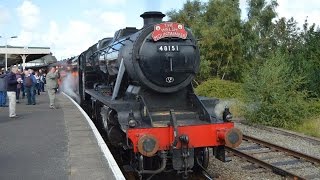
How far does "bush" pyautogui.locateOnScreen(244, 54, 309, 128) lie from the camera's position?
43.8ft

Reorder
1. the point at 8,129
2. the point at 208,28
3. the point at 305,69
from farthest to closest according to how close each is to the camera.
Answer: the point at 208,28 → the point at 305,69 → the point at 8,129

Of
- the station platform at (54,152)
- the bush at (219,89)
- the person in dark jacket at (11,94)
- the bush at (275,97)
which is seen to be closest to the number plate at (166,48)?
the station platform at (54,152)

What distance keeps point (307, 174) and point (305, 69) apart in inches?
385

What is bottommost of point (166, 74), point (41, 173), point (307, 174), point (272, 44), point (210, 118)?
point (307, 174)

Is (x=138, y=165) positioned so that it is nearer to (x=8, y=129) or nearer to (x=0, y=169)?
(x=0, y=169)

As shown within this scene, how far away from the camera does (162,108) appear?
26.7 feet

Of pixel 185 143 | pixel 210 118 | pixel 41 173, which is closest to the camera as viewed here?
pixel 41 173

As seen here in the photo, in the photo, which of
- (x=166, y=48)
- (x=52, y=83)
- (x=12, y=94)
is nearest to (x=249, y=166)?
(x=166, y=48)

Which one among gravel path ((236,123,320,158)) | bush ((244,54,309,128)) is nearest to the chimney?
gravel path ((236,123,320,158))

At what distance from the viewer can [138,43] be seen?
771 centimetres

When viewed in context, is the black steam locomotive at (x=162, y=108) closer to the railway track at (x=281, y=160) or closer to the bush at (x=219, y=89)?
the railway track at (x=281, y=160)

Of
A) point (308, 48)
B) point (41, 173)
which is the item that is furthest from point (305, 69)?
point (41, 173)

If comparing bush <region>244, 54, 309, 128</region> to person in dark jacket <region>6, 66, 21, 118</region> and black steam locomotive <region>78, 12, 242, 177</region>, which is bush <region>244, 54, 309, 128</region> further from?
person in dark jacket <region>6, 66, 21, 118</region>

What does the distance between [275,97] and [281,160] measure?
4.78 metres
